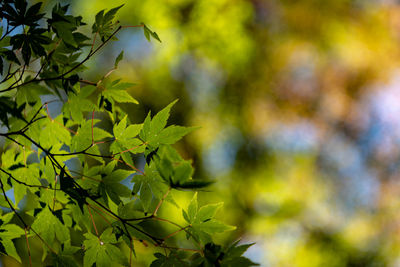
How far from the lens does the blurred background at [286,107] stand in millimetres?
4625

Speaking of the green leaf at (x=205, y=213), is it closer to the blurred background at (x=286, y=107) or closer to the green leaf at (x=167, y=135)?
the green leaf at (x=167, y=135)

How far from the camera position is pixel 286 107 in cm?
527

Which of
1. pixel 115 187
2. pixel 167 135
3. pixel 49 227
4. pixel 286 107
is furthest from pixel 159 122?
pixel 286 107

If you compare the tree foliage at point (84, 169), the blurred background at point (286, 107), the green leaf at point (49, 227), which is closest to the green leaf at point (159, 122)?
the tree foliage at point (84, 169)

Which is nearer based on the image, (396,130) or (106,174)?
(106,174)

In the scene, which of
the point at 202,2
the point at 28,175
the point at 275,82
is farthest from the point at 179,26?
the point at 28,175

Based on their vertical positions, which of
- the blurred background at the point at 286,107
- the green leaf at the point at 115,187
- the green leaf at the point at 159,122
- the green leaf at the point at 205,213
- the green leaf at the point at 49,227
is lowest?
the green leaf at the point at 49,227

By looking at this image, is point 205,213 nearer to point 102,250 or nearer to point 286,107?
point 102,250

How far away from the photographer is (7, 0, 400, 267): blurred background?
15.2 feet

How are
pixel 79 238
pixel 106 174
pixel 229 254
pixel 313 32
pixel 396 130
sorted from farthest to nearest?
1. pixel 313 32
2. pixel 396 130
3. pixel 79 238
4. pixel 106 174
5. pixel 229 254

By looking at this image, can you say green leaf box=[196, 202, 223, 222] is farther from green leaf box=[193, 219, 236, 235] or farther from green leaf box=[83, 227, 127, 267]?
green leaf box=[83, 227, 127, 267]

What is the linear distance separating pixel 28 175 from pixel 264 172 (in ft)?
14.4

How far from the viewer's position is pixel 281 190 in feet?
15.6

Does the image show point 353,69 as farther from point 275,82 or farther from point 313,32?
point 275,82
